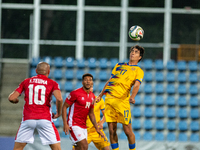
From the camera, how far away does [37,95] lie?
4637 mm

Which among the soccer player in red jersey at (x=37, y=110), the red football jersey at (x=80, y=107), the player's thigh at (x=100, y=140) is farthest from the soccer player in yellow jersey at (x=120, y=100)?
the soccer player in red jersey at (x=37, y=110)

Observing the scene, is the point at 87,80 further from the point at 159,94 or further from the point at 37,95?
the point at 159,94

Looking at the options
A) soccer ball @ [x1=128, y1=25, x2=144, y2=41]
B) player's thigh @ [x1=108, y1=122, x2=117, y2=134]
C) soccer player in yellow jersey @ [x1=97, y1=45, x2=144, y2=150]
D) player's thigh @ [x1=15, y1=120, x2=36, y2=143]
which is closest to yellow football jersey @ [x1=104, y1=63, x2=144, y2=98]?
soccer player in yellow jersey @ [x1=97, y1=45, x2=144, y2=150]

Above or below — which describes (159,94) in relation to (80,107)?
below

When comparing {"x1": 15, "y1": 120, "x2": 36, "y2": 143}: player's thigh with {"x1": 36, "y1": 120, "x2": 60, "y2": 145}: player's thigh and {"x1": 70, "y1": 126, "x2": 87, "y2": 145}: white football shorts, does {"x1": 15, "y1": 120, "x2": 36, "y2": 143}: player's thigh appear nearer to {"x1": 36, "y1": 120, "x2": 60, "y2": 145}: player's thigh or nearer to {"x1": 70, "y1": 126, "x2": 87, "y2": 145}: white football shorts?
{"x1": 36, "y1": 120, "x2": 60, "y2": 145}: player's thigh

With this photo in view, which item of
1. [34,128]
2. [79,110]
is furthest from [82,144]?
[34,128]

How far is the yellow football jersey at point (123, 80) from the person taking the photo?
513 cm

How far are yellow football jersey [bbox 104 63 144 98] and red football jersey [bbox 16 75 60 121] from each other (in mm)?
959

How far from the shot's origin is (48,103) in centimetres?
474

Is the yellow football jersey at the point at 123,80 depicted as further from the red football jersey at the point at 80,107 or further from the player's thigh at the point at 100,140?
the player's thigh at the point at 100,140

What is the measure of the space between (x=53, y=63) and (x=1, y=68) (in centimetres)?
233

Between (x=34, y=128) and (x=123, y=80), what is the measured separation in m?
1.54

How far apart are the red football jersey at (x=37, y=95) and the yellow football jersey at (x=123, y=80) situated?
0.96 m

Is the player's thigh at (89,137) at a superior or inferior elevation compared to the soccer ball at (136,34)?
inferior
